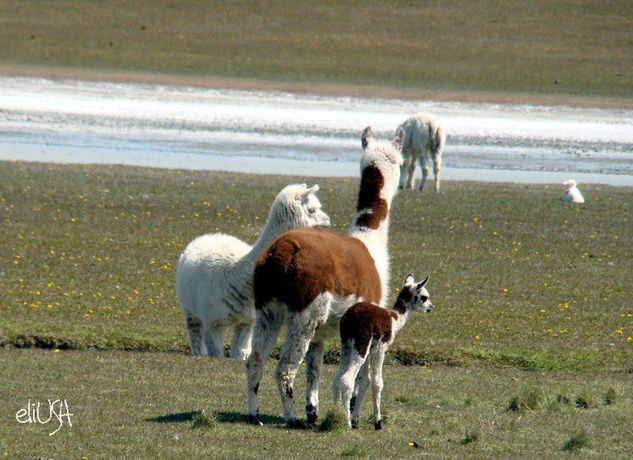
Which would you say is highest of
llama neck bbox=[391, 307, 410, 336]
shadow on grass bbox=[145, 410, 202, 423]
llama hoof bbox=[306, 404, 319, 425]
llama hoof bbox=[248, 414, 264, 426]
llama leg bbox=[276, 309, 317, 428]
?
llama neck bbox=[391, 307, 410, 336]

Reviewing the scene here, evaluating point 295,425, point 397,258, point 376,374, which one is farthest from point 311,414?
point 397,258

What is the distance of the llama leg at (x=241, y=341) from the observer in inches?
426

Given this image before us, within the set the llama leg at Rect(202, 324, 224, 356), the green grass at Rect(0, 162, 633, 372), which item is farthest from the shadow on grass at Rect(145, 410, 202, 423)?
the green grass at Rect(0, 162, 633, 372)

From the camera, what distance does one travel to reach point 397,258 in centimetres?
1595

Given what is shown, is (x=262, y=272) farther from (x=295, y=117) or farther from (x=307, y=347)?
(x=295, y=117)

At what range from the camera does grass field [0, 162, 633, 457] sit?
7.98 m

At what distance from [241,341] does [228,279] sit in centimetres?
69

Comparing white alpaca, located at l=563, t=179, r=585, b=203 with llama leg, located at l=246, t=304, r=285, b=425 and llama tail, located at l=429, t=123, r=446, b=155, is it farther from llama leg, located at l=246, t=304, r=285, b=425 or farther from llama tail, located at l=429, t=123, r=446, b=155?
llama leg, located at l=246, t=304, r=285, b=425

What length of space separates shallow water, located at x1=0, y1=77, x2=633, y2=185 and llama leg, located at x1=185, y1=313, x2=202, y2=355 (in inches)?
556

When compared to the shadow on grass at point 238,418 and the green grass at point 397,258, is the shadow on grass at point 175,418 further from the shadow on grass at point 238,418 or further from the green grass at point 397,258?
the green grass at point 397,258

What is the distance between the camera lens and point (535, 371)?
11164 mm

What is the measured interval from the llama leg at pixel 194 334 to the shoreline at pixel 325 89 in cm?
3058

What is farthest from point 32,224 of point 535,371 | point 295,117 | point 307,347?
point 295,117

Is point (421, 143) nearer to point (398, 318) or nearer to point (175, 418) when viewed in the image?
point (398, 318)
